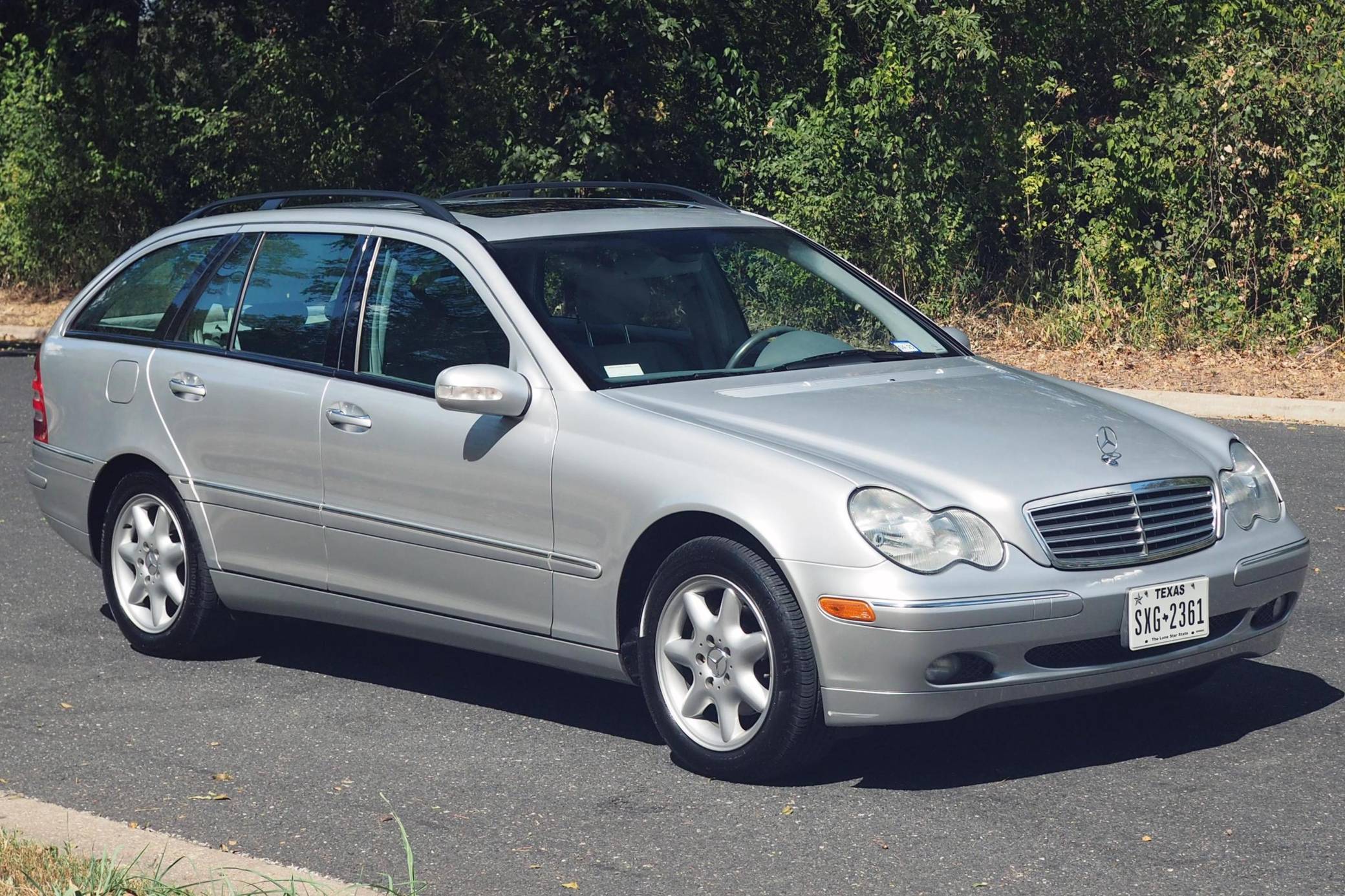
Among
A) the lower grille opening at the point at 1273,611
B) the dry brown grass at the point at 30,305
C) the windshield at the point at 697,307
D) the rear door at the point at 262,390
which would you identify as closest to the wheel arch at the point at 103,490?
the rear door at the point at 262,390

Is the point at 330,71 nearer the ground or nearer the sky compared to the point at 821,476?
nearer the sky

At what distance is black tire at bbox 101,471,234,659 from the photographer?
271 inches

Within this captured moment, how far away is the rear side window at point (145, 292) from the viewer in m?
7.30

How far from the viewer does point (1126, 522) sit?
519cm

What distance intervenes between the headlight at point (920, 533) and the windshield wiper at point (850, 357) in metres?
1.23

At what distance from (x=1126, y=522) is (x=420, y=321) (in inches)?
98.0

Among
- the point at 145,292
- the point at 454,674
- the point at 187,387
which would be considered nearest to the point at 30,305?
the point at 145,292

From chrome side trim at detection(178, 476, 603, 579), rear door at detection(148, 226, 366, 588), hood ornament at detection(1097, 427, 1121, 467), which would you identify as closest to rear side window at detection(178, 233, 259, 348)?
rear door at detection(148, 226, 366, 588)

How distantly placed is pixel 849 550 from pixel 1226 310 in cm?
1284

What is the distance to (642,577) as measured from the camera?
5.52 meters

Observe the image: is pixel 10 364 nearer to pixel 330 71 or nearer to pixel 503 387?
pixel 330 71

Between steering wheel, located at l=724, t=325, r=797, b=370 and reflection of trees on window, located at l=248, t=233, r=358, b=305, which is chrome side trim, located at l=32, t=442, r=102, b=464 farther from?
steering wheel, located at l=724, t=325, r=797, b=370

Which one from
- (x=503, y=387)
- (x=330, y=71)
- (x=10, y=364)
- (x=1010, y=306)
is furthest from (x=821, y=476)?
(x=330, y=71)

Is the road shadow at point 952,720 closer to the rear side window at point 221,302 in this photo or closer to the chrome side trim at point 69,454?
the chrome side trim at point 69,454
